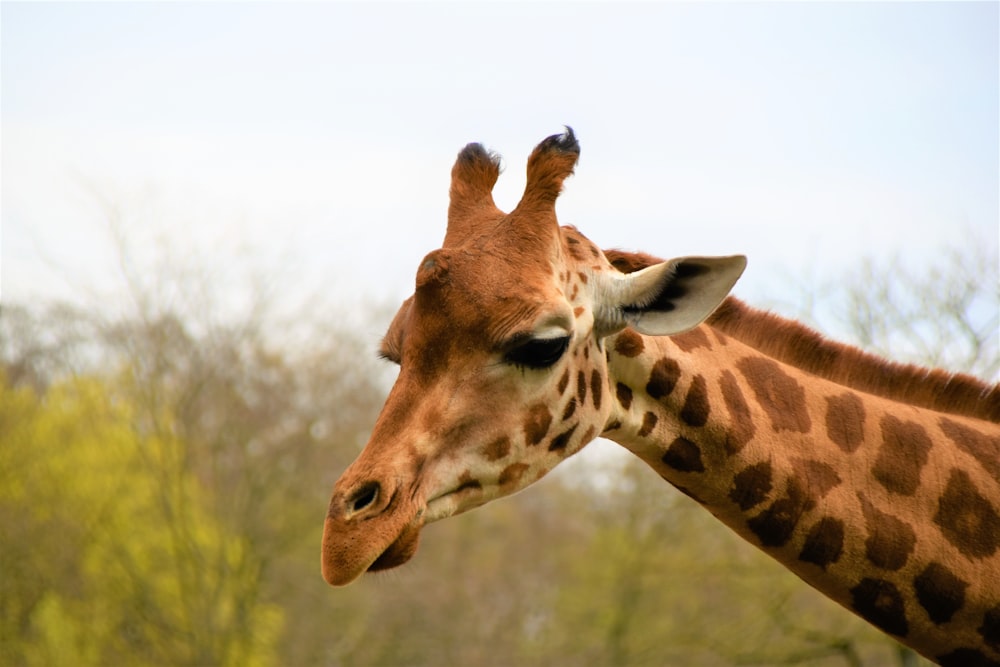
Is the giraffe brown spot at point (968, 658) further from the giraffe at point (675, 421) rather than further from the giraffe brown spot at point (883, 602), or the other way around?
the giraffe brown spot at point (883, 602)

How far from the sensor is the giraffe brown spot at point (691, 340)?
5160 mm

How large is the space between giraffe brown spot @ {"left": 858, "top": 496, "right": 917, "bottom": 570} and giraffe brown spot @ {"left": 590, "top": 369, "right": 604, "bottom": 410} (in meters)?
1.20

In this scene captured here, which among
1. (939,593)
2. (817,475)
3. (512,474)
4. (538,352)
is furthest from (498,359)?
(939,593)

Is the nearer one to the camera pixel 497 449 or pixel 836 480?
pixel 497 449

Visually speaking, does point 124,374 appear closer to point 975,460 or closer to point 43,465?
point 43,465

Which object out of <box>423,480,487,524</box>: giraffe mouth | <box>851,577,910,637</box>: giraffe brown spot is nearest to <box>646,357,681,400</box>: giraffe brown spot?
<box>423,480,487,524</box>: giraffe mouth

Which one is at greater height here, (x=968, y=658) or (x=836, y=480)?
(x=836, y=480)

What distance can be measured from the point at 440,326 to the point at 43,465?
19666 millimetres

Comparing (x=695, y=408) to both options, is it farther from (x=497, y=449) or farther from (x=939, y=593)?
(x=939, y=593)

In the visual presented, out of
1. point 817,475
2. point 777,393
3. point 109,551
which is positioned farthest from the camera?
point 109,551

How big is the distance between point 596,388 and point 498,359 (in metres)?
0.52

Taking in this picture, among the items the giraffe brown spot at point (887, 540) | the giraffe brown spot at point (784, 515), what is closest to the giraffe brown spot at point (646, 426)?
the giraffe brown spot at point (784, 515)

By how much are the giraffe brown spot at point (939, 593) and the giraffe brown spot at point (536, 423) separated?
1.67 metres

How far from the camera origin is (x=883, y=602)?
4840 millimetres
